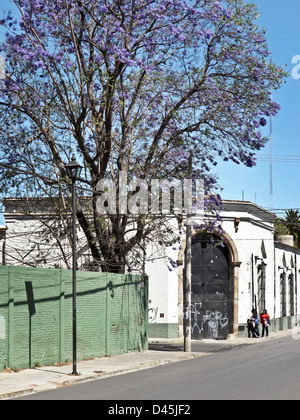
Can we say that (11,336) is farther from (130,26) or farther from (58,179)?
(130,26)

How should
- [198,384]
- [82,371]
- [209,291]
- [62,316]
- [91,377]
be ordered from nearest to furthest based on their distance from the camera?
1. [198,384]
2. [91,377]
3. [82,371]
4. [62,316]
5. [209,291]

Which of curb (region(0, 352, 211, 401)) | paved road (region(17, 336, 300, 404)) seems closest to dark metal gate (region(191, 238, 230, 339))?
curb (region(0, 352, 211, 401))

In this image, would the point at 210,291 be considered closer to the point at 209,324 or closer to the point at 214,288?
the point at 214,288

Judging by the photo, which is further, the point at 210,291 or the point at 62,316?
the point at 210,291

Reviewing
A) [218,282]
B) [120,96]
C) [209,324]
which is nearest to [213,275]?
[218,282]

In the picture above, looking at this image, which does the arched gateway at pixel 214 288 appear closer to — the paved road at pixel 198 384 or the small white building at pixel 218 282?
the small white building at pixel 218 282

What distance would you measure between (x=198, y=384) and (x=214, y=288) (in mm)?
23093

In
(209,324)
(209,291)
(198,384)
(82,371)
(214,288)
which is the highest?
(214,288)

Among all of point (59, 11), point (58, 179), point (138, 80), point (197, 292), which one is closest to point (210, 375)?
point (58, 179)

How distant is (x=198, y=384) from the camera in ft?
46.2

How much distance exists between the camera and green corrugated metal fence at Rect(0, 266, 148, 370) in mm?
16969

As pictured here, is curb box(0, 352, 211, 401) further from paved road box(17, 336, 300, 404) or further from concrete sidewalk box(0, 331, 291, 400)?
paved road box(17, 336, 300, 404)

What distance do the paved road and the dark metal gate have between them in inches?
669
